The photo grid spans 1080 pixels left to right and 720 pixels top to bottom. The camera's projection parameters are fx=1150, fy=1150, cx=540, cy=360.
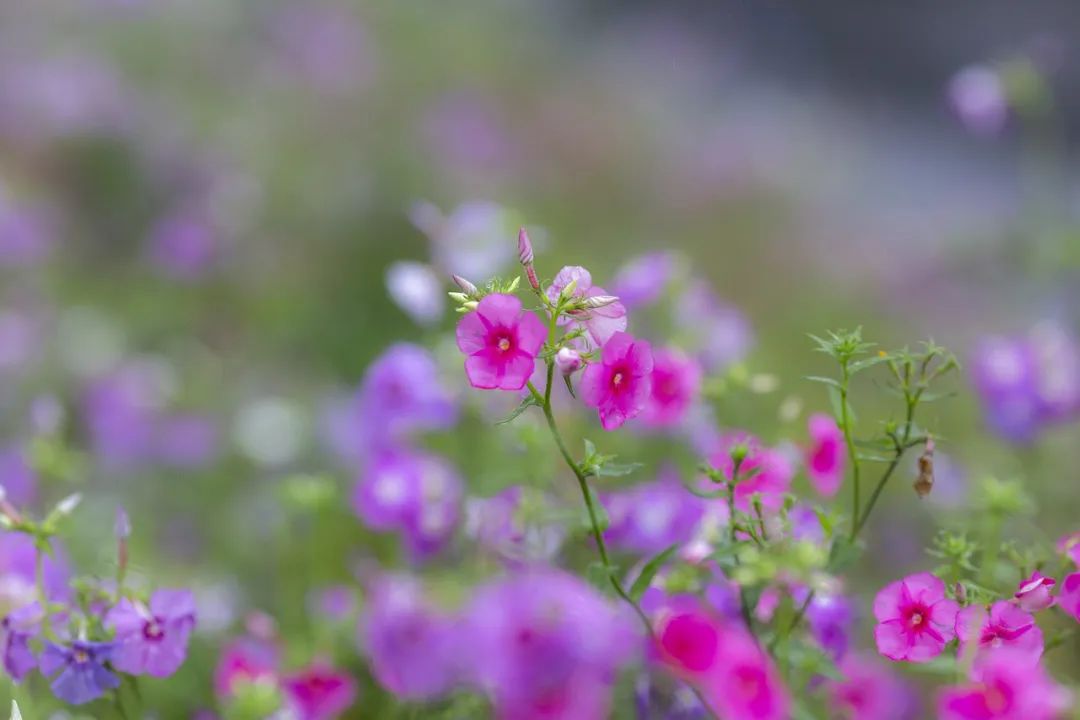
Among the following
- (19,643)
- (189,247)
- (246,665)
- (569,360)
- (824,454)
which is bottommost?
(189,247)

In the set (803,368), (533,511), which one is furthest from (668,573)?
(803,368)

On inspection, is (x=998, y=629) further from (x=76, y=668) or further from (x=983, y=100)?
(x=983, y=100)

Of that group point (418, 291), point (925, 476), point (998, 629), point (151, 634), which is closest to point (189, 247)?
point (418, 291)

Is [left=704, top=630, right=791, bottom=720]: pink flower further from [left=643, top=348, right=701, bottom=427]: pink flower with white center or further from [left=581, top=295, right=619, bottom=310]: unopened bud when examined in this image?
[left=643, top=348, right=701, bottom=427]: pink flower with white center

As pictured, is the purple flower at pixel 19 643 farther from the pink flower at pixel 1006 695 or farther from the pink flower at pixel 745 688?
the pink flower at pixel 1006 695

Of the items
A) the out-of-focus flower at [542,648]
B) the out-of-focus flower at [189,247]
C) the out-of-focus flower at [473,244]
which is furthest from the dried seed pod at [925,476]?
the out-of-focus flower at [189,247]

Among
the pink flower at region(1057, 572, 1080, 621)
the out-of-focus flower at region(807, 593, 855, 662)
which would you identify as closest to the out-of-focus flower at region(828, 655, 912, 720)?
the out-of-focus flower at region(807, 593, 855, 662)

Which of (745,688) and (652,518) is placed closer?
(745,688)
